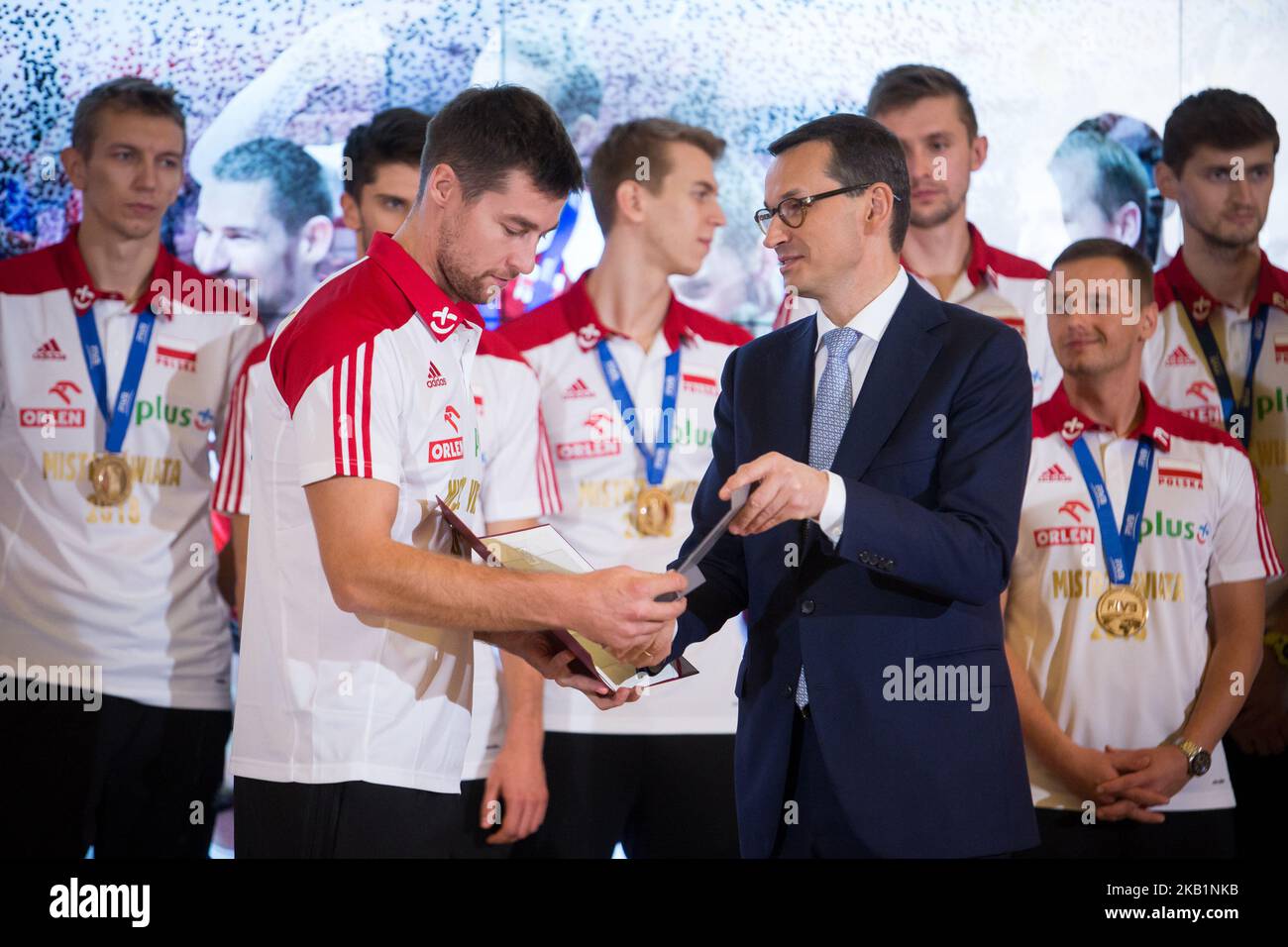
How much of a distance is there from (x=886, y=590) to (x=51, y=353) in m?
2.60

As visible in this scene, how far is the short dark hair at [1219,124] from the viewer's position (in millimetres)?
4242

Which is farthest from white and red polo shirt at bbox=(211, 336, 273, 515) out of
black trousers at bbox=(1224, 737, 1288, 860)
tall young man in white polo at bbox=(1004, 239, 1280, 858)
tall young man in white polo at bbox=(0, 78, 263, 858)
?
black trousers at bbox=(1224, 737, 1288, 860)

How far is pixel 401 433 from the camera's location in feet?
8.43

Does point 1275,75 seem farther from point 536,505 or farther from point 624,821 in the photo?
point 624,821

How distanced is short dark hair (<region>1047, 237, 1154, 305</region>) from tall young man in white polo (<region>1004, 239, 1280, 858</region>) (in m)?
0.01

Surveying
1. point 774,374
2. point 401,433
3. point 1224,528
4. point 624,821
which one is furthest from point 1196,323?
point 401,433

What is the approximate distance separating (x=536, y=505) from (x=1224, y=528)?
204cm

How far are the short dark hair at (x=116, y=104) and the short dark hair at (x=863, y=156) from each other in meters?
2.16

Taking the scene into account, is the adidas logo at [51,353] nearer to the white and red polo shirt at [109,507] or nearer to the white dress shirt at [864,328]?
the white and red polo shirt at [109,507]

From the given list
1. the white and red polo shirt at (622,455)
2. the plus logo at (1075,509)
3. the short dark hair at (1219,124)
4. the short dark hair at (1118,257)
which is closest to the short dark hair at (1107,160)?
the short dark hair at (1219,124)

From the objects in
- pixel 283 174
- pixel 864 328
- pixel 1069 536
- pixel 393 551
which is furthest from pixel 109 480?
pixel 1069 536

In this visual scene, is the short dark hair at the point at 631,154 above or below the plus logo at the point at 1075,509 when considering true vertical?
above

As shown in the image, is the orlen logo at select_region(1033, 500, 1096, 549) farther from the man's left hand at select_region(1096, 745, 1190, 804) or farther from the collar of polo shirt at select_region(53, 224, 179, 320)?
the collar of polo shirt at select_region(53, 224, 179, 320)
